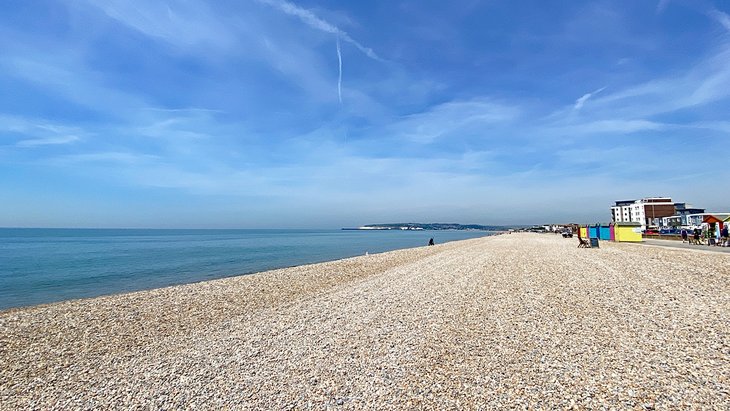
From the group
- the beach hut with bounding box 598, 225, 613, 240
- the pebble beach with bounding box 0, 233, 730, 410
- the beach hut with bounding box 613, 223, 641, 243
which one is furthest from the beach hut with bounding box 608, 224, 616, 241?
the pebble beach with bounding box 0, 233, 730, 410

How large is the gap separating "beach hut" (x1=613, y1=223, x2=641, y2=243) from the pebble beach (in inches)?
993

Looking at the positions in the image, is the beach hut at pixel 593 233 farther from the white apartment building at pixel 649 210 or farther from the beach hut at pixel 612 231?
the white apartment building at pixel 649 210

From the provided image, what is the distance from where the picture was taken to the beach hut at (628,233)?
32.8 m

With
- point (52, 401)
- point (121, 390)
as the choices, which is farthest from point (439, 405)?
point (52, 401)

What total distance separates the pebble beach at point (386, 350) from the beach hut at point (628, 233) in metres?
25.2

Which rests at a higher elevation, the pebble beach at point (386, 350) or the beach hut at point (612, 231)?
the beach hut at point (612, 231)

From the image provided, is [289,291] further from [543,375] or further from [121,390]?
[543,375]

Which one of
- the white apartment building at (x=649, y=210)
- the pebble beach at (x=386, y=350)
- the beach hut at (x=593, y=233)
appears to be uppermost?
the white apartment building at (x=649, y=210)

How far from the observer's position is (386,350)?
596 cm

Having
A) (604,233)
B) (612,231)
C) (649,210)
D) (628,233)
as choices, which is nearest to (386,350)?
(628,233)

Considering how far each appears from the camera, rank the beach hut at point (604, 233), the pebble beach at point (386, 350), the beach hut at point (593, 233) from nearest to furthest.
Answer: the pebble beach at point (386, 350)
the beach hut at point (604, 233)
the beach hut at point (593, 233)

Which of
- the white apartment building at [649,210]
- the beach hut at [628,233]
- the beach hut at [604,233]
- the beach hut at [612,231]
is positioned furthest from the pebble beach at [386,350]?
the white apartment building at [649,210]

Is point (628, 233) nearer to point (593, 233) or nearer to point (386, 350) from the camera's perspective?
point (593, 233)

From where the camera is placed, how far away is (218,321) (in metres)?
8.43
